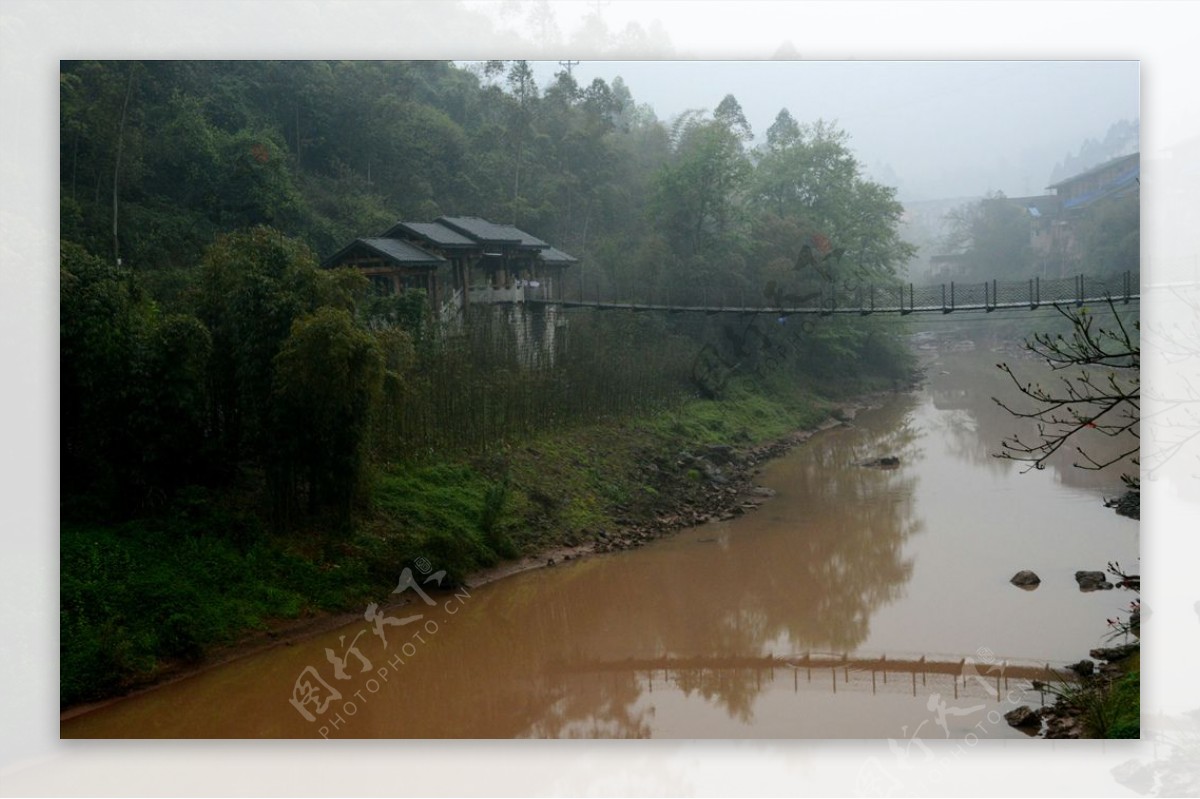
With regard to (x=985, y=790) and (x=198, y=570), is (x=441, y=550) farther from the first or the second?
(x=985, y=790)

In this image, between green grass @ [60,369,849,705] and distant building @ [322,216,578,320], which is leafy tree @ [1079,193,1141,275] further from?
distant building @ [322,216,578,320]

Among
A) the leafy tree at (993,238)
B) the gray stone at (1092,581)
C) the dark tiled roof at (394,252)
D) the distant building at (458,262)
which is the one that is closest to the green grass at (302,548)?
the distant building at (458,262)

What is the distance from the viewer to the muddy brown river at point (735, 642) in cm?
478

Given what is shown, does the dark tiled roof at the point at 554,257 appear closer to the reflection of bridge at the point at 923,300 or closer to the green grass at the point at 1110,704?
the reflection of bridge at the point at 923,300

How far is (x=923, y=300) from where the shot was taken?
10.7 m

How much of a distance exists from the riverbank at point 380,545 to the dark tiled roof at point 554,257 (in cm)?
152

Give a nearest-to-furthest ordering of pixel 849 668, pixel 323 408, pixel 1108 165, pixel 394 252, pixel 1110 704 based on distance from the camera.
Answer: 1. pixel 1110 704
2. pixel 849 668
3. pixel 323 408
4. pixel 1108 165
5. pixel 394 252

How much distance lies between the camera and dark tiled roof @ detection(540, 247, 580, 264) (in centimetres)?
942

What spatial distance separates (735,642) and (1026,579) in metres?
1.84

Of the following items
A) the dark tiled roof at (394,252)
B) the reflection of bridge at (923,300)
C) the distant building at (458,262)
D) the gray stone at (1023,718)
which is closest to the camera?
the gray stone at (1023,718)

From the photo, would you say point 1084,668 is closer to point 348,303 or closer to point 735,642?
point 735,642

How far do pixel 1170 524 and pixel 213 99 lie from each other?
7.14m

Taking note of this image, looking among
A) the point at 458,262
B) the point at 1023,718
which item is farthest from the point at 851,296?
the point at 1023,718

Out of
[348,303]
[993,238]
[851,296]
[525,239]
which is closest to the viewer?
[348,303]
